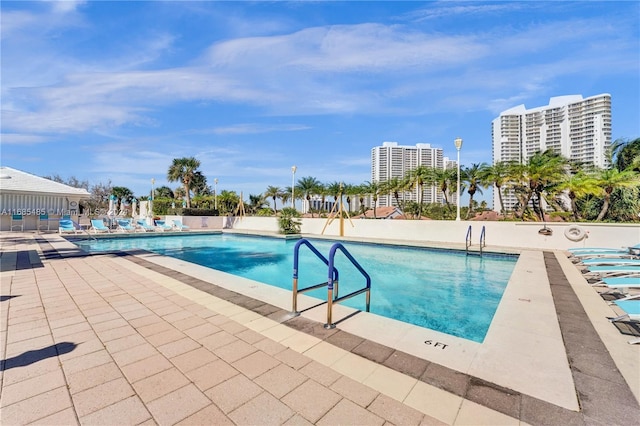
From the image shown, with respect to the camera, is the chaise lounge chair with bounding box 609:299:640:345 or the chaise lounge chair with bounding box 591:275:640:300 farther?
the chaise lounge chair with bounding box 591:275:640:300

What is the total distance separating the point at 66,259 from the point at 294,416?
28.3 feet

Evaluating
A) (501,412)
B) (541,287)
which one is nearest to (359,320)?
(501,412)

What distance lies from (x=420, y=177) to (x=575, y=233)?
1570 centimetres

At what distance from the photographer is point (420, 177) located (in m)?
25.3

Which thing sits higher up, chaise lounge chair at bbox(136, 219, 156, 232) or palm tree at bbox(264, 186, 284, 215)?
palm tree at bbox(264, 186, 284, 215)

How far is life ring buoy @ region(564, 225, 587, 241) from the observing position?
394 inches

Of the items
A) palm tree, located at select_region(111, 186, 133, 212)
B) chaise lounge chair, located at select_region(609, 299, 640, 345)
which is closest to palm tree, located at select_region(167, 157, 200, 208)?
palm tree, located at select_region(111, 186, 133, 212)

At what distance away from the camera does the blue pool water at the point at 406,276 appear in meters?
5.16

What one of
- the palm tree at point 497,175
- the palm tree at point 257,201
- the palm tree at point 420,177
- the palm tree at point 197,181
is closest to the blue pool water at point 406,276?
the palm tree at point 497,175

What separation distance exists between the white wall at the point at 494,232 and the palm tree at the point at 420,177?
1067cm

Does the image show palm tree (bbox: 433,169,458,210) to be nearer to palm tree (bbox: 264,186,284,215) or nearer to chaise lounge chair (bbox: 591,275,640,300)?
chaise lounge chair (bbox: 591,275,640,300)

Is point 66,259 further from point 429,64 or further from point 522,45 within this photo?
point 522,45

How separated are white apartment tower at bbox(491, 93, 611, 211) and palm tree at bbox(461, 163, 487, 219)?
1297 centimetres

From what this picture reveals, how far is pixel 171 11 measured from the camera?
315 inches
